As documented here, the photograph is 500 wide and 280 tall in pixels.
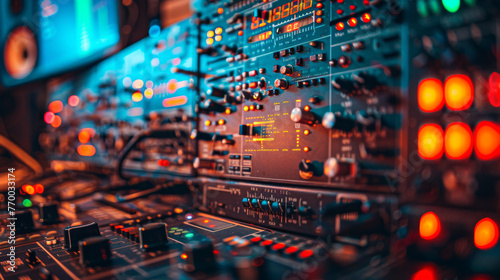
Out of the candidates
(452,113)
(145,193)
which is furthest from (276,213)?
(145,193)

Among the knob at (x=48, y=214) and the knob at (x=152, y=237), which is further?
the knob at (x=48, y=214)

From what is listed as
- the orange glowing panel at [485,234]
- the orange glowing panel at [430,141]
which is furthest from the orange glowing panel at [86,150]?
the orange glowing panel at [485,234]

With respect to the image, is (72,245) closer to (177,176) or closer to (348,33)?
(177,176)

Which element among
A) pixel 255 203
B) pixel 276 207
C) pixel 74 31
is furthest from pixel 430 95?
pixel 74 31

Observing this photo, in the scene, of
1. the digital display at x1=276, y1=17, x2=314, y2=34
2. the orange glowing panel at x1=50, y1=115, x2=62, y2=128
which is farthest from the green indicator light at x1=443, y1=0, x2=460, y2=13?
the orange glowing panel at x1=50, y1=115, x2=62, y2=128

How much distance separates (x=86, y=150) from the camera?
8.75ft

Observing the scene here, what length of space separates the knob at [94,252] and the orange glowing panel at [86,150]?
1955 millimetres

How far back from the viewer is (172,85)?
183 cm

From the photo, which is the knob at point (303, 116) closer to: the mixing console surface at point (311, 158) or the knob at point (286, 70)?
the mixing console surface at point (311, 158)

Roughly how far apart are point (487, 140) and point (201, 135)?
47.3 inches

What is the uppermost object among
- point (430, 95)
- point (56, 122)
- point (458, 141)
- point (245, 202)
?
point (56, 122)

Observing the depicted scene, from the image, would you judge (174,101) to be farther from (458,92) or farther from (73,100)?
(73,100)

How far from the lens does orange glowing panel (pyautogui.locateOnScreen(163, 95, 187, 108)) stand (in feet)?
5.72

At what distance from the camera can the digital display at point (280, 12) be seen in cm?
117
